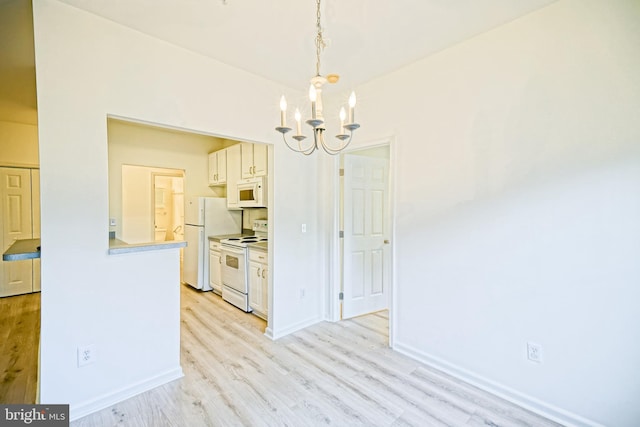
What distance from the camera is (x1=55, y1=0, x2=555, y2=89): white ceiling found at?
5.95ft

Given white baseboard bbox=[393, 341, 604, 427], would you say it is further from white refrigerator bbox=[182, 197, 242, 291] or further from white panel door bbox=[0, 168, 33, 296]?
white panel door bbox=[0, 168, 33, 296]

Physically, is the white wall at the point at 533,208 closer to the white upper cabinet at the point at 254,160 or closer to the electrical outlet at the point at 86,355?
the white upper cabinet at the point at 254,160

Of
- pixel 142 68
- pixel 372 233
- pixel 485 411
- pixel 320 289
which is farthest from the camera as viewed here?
pixel 372 233

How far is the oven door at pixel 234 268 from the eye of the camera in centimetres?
368

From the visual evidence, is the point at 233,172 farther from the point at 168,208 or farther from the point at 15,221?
the point at 168,208

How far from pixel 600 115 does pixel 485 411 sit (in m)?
2.01

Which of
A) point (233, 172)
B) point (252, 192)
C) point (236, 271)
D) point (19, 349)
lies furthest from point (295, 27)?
point (19, 349)

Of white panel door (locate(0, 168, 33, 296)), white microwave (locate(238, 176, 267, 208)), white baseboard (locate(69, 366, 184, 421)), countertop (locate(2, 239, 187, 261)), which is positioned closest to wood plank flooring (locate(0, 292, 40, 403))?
white panel door (locate(0, 168, 33, 296))

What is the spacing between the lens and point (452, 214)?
232 centimetres

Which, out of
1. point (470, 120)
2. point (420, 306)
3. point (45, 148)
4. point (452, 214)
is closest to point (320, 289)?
point (420, 306)

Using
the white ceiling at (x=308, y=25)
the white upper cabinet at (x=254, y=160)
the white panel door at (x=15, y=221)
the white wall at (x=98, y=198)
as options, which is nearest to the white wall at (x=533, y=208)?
the white ceiling at (x=308, y=25)

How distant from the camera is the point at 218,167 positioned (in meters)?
4.72

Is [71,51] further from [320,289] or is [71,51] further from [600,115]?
[600,115]

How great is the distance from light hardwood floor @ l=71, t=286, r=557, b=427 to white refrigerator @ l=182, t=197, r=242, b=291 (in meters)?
1.73
